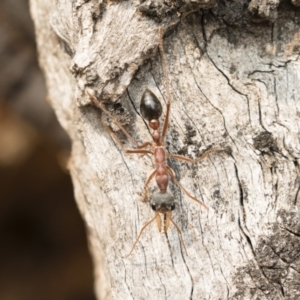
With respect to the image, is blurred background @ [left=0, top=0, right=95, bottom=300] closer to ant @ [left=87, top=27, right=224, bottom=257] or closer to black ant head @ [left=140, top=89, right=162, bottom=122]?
ant @ [left=87, top=27, right=224, bottom=257]

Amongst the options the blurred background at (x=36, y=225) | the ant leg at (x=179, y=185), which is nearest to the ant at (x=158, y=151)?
the ant leg at (x=179, y=185)

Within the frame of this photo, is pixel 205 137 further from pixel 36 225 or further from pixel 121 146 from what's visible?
pixel 36 225

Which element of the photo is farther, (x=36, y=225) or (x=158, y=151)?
(x=36, y=225)

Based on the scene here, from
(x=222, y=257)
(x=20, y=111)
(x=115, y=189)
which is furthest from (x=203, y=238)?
(x=20, y=111)

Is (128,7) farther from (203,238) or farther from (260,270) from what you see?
(260,270)

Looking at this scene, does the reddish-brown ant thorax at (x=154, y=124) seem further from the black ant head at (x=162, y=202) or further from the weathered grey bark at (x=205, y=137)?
the black ant head at (x=162, y=202)

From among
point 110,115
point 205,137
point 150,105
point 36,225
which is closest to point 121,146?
point 110,115
